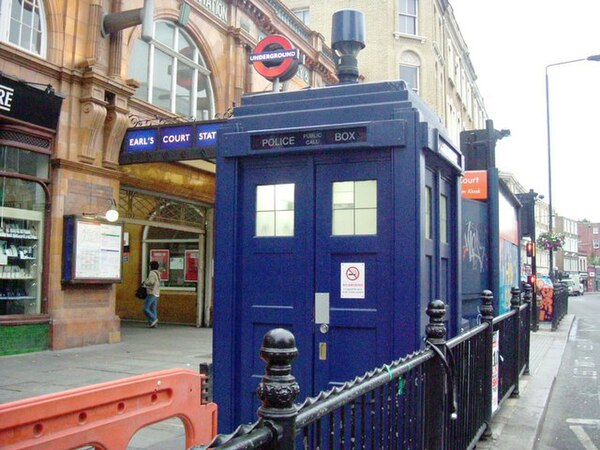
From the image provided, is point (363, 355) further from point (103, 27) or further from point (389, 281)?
point (103, 27)

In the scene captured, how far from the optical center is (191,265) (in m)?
17.9

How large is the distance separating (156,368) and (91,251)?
3.53 meters

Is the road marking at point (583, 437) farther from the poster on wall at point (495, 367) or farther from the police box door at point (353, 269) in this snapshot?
the police box door at point (353, 269)

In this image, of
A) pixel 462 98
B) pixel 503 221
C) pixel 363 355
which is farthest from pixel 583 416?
pixel 462 98

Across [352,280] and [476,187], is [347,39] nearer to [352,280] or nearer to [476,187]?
[352,280]

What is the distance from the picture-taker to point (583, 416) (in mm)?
7473

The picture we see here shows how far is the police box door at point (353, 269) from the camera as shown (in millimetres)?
4191

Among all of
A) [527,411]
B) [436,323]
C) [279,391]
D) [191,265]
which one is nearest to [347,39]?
[436,323]

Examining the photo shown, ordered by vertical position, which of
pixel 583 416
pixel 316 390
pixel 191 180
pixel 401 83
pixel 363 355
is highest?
pixel 191 180

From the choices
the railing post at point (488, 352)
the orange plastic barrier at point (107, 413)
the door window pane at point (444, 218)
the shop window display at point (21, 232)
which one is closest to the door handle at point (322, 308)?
the orange plastic barrier at point (107, 413)

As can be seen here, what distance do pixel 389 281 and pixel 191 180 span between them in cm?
1295

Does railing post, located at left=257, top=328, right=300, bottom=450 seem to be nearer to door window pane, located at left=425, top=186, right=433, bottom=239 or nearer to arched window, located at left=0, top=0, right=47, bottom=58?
door window pane, located at left=425, top=186, right=433, bottom=239

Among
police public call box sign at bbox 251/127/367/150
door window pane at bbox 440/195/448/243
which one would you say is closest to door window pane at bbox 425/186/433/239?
door window pane at bbox 440/195/448/243

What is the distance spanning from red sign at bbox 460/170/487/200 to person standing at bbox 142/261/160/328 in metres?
10.6
